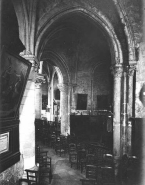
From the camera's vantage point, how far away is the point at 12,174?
5.25 m

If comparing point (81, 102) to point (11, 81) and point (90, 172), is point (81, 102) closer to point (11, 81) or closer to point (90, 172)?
point (90, 172)

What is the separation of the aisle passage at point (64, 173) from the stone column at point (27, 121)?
137cm

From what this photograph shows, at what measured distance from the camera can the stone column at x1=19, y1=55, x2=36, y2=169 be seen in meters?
6.35

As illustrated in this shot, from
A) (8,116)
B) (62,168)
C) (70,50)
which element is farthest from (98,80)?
(8,116)

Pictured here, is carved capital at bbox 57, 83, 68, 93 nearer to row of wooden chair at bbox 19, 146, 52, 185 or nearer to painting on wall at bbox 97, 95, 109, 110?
painting on wall at bbox 97, 95, 109, 110

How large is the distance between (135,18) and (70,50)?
6263 millimetres

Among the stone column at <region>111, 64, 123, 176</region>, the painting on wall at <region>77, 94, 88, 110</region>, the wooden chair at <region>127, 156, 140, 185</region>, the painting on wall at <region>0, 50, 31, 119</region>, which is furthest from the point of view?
the painting on wall at <region>77, 94, 88, 110</region>

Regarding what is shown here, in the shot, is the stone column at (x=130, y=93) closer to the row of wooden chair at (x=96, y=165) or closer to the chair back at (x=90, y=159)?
the row of wooden chair at (x=96, y=165)

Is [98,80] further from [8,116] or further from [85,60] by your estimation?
[8,116]

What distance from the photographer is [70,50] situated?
13.3 metres

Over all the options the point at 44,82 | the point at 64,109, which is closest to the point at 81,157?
the point at 44,82

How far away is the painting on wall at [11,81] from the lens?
3811 mm

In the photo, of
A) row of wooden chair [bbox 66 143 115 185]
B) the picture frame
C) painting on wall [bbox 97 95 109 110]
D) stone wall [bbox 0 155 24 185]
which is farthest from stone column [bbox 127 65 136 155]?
painting on wall [bbox 97 95 109 110]

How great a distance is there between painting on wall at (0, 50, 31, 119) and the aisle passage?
3.56 m
